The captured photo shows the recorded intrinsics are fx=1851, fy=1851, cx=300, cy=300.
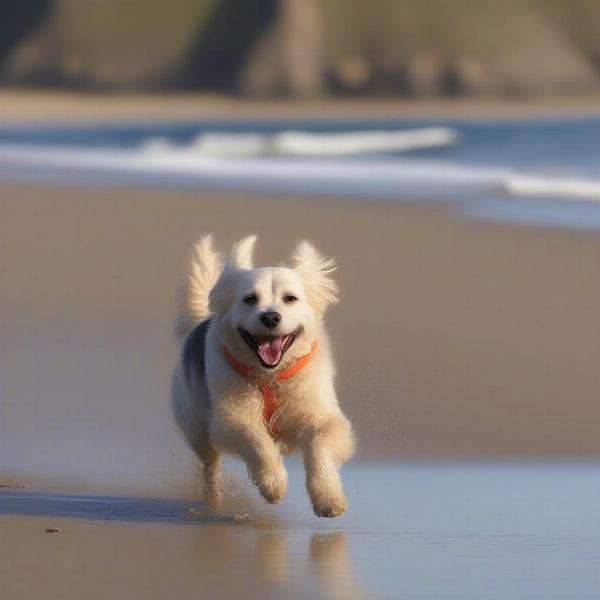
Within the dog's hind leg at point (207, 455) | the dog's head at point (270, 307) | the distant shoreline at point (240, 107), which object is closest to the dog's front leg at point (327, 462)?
the dog's head at point (270, 307)

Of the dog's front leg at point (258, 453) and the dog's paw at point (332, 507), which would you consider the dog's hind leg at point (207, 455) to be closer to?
the dog's front leg at point (258, 453)

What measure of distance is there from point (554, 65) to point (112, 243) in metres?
44.3

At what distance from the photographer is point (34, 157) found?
17.6 m

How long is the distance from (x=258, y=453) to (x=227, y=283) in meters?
0.58

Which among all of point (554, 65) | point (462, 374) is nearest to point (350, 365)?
point (462, 374)

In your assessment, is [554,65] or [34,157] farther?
[554,65]

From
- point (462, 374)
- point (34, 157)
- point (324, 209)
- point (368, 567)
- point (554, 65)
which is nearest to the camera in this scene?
point (368, 567)

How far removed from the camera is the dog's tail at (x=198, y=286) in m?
6.67

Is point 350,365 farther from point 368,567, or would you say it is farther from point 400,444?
point 368,567

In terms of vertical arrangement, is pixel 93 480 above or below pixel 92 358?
below

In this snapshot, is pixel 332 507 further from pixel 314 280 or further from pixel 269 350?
pixel 314 280

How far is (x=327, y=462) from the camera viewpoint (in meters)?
5.62

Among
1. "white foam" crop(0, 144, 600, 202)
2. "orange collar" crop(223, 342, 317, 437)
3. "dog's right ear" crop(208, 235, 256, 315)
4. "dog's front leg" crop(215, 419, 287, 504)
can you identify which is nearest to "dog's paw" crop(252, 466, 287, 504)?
"dog's front leg" crop(215, 419, 287, 504)

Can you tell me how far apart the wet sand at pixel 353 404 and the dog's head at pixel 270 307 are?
0.50m
